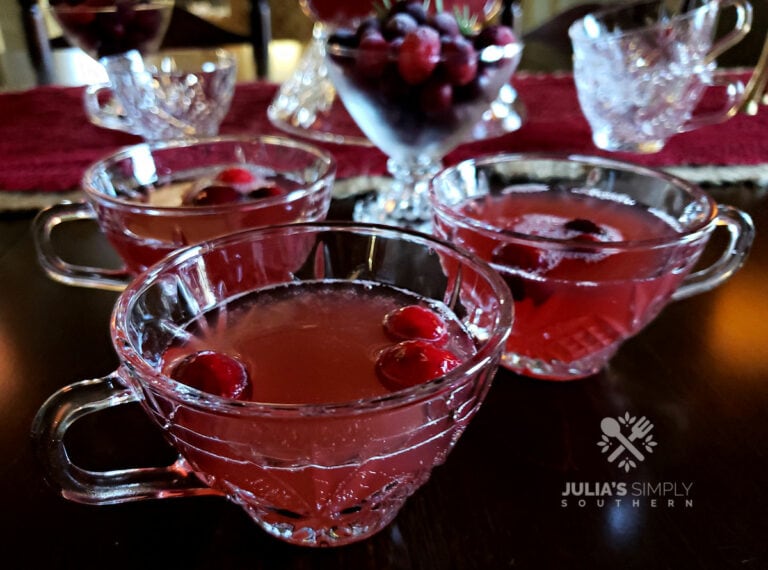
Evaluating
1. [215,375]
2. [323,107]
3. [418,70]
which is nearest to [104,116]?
[323,107]

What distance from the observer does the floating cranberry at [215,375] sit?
0.38 m

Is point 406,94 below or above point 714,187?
above

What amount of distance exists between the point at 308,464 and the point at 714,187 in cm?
73

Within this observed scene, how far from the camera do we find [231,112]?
1.16m

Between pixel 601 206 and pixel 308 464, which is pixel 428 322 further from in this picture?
pixel 601 206

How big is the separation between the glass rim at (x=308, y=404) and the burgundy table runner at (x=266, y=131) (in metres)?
0.42

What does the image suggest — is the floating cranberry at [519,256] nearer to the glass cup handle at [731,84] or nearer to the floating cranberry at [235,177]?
the floating cranberry at [235,177]

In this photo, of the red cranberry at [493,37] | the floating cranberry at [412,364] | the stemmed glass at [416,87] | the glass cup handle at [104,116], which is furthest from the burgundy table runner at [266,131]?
the floating cranberry at [412,364]

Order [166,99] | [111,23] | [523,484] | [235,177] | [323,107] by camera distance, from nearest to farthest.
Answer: [523,484] < [235,177] < [166,99] < [323,107] < [111,23]

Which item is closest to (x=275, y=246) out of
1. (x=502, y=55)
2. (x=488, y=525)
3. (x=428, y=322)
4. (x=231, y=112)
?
(x=428, y=322)

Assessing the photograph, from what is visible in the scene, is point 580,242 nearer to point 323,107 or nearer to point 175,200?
point 175,200

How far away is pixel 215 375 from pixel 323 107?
839 millimetres

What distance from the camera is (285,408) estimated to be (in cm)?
31

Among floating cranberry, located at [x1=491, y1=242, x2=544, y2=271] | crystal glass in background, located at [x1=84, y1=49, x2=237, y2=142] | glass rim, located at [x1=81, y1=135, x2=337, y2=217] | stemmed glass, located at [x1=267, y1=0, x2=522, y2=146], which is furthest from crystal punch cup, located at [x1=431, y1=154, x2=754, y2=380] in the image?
crystal glass in background, located at [x1=84, y1=49, x2=237, y2=142]
